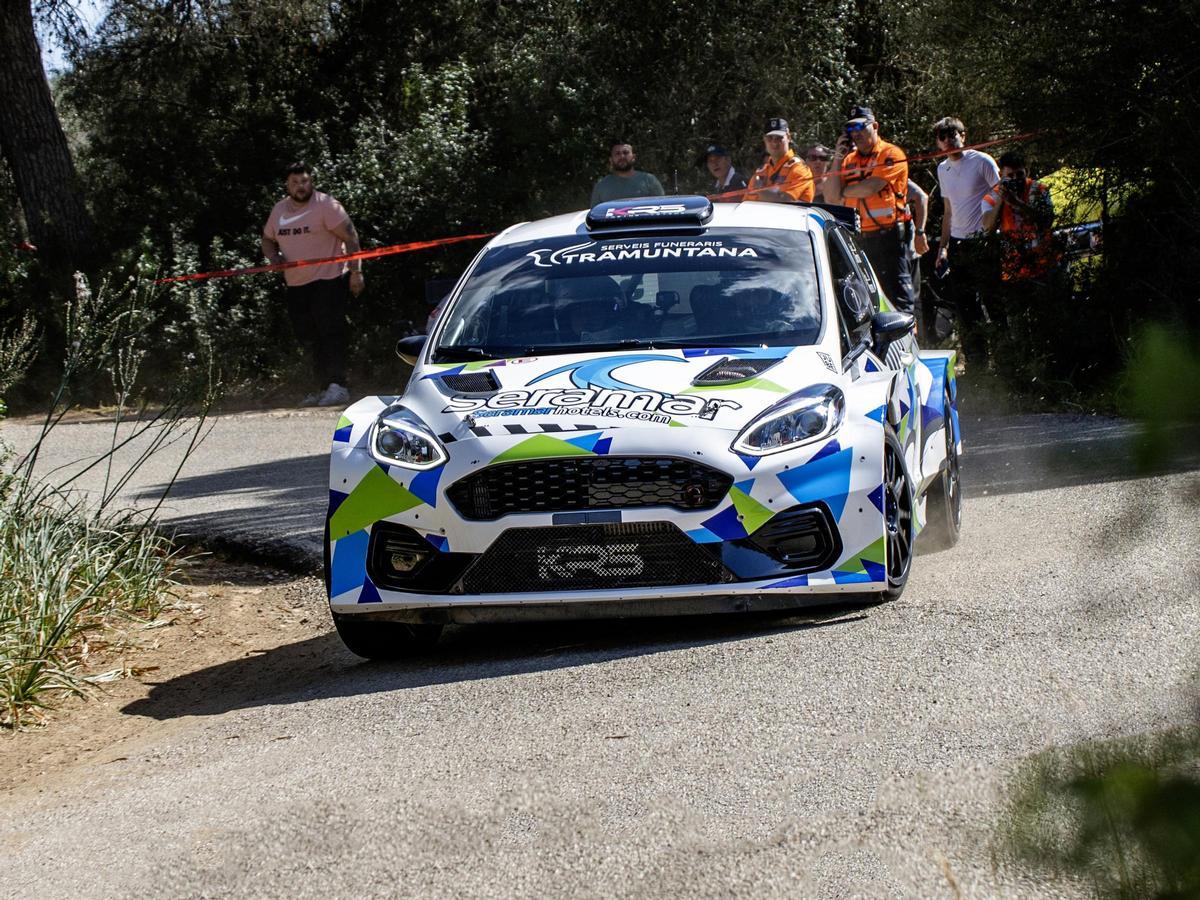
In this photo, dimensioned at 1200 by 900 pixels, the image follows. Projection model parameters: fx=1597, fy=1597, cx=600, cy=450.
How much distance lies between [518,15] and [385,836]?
61.2ft

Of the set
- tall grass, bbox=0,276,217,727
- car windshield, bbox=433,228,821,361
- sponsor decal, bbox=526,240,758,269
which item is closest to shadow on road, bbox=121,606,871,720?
tall grass, bbox=0,276,217,727

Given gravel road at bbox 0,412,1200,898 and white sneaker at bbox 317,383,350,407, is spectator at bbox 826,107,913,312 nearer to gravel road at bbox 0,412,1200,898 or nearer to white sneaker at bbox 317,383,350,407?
gravel road at bbox 0,412,1200,898

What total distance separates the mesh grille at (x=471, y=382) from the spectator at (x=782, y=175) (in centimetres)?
732

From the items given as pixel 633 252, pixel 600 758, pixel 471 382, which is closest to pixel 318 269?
pixel 633 252

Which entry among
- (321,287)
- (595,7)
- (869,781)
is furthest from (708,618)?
(595,7)

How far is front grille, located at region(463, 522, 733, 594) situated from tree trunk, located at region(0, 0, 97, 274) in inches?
591

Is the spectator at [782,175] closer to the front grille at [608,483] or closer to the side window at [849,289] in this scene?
the side window at [849,289]

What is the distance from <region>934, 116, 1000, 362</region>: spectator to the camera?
498 inches

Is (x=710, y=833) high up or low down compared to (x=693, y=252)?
down

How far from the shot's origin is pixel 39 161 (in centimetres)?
1978

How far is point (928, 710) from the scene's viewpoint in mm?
4758

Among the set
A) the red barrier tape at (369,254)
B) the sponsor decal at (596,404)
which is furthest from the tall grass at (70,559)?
the red barrier tape at (369,254)

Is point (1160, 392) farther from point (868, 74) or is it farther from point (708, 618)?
point (868, 74)

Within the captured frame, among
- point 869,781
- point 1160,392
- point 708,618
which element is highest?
point 1160,392
